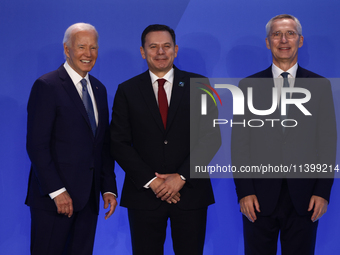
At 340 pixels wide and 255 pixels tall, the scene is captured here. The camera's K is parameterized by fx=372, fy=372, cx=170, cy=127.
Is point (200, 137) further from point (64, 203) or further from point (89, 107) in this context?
point (64, 203)

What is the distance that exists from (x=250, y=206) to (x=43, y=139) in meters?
1.38

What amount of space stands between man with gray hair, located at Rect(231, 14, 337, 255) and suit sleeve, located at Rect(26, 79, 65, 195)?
1172 millimetres

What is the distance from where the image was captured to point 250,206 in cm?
→ 244

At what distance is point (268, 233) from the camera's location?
2.50 metres

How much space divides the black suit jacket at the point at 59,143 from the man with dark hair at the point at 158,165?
21cm

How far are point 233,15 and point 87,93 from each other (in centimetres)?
162

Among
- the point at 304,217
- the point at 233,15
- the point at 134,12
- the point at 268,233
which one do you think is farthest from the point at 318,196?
the point at 134,12

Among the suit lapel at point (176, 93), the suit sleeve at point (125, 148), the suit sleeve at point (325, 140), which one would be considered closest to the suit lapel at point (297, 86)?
the suit sleeve at point (325, 140)

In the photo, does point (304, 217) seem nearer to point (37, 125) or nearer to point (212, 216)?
point (212, 216)

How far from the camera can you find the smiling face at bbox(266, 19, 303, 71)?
2.57 m

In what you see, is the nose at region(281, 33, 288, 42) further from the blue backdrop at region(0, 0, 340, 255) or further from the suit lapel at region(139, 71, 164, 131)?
the suit lapel at region(139, 71, 164, 131)

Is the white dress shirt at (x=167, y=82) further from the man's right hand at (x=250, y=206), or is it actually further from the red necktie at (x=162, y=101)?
the man's right hand at (x=250, y=206)

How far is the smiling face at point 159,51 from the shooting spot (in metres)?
2.55

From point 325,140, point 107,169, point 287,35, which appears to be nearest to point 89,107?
point 107,169
